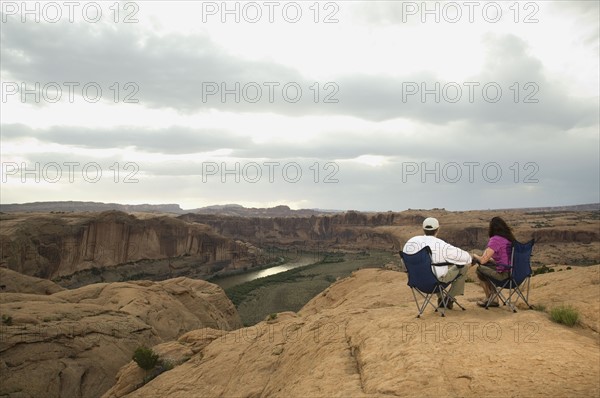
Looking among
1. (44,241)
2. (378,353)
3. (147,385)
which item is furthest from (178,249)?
(378,353)

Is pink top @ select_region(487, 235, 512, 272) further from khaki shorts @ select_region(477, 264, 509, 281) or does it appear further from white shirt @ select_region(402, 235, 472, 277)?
white shirt @ select_region(402, 235, 472, 277)

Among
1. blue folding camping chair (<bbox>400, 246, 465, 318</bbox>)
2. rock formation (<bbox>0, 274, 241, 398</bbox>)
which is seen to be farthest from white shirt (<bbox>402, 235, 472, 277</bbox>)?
rock formation (<bbox>0, 274, 241, 398</bbox>)

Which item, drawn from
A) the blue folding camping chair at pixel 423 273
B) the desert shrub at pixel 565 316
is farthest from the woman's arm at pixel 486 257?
the desert shrub at pixel 565 316

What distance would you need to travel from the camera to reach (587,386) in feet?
→ 13.0

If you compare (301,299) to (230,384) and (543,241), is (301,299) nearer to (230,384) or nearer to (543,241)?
(230,384)

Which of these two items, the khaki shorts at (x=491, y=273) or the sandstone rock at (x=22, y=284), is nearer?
the khaki shorts at (x=491, y=273)

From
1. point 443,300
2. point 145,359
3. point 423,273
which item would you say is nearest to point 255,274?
point 145,359

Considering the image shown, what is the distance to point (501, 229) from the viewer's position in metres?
7.30

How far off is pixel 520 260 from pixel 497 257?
0.42 meters

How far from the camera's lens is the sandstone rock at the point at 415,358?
13.8 ft

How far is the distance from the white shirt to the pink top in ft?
3.17

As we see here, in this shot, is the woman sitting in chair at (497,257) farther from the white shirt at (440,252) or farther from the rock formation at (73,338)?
the rock formation at (73,338)

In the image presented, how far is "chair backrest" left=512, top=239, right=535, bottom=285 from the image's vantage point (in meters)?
6.96

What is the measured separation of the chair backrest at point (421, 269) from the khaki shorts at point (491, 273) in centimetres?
145
